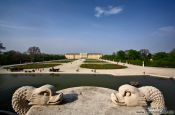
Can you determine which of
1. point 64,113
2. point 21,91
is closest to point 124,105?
point 64,113

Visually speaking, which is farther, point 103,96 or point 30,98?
point 103,96

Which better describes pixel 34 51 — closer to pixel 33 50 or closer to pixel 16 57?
pixel 33 50

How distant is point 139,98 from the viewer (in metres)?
3.19

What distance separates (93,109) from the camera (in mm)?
3186

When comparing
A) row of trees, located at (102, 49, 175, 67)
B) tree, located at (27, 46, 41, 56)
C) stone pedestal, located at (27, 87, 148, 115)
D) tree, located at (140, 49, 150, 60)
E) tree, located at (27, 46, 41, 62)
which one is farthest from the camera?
tree, located at (140, 49, 150, 60)

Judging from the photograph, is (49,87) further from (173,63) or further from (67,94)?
(173,63)

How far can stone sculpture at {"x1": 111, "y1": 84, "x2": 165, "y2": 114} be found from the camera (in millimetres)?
3186

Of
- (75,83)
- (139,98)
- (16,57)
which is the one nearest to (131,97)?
(139,98)

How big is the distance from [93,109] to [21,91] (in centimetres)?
148

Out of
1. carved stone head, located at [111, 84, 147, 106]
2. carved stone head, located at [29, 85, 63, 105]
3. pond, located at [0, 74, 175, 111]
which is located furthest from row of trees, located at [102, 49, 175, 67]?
carved stone head, located at [29, 85, 63, 105]

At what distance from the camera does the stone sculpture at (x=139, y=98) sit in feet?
10.5

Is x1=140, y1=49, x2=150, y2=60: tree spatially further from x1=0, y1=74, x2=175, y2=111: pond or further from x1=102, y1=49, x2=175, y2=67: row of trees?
x1=0, y1=74, x2=175, y2=111: pond

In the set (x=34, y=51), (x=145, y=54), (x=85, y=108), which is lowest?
(x=85, y=108)

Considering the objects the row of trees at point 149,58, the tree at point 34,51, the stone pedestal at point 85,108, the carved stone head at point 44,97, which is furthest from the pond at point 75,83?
the tree at point 34,51
